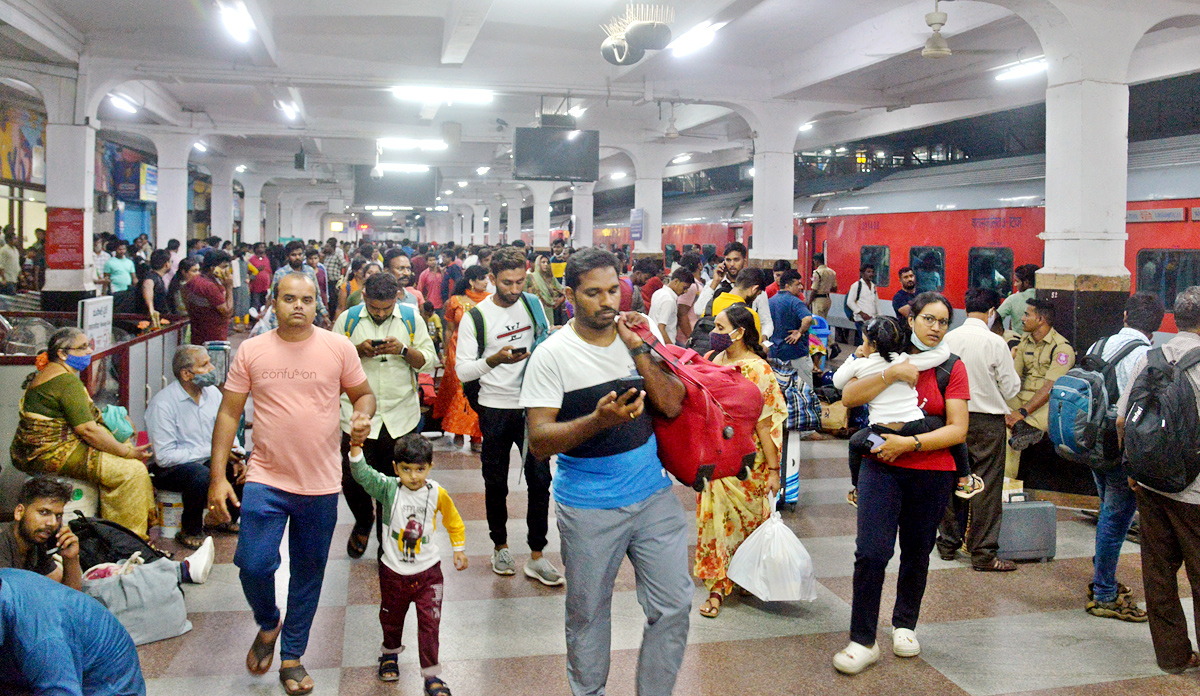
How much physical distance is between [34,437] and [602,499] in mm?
3623

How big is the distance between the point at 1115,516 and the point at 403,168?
21.6m

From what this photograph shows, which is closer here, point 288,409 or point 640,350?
point 640,350

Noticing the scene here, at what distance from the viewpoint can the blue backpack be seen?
4.63 m

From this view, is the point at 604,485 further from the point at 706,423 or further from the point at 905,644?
the point at 905,644

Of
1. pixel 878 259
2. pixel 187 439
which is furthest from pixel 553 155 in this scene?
pixel 187 439

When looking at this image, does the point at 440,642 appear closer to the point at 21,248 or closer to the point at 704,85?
the point at 704,85

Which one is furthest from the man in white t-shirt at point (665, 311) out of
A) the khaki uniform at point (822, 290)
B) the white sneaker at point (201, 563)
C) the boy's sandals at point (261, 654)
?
the khaki uniform at point (822, 290)

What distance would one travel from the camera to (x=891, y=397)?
4.00 metres

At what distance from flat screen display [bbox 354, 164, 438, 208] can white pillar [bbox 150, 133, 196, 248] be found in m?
5.43

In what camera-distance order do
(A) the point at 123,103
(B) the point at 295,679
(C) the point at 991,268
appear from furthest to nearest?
(A) the point at 123,103, (C) the point at 991,268, (B) the point at 295,679

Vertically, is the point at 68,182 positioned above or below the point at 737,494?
above

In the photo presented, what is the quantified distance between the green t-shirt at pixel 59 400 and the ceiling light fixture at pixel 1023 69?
10783 mm

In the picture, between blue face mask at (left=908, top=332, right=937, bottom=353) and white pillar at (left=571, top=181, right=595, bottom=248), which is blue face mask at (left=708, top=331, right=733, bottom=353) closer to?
blue face mask at (left=908, top=332, right=937, bottom=353)

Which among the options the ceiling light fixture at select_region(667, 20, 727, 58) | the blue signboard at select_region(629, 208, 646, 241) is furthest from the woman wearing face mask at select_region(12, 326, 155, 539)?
the blue signboard at select_region(629, 208, 646, 241)
